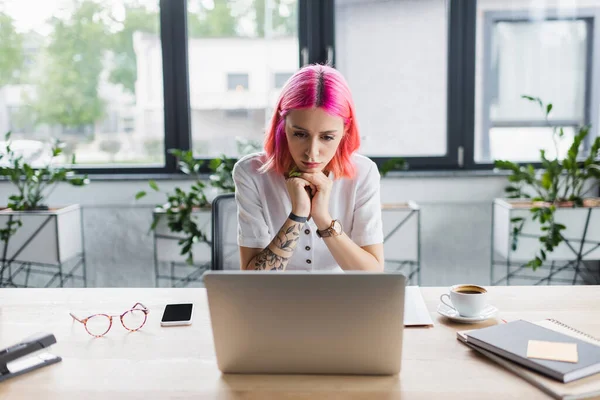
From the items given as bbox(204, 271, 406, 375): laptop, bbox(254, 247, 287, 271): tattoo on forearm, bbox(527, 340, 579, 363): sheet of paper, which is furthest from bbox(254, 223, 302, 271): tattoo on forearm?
bbox(527, 340, 579, 363): sheet of paper

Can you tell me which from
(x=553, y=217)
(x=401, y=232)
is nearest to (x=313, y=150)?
(x=401, y=232)

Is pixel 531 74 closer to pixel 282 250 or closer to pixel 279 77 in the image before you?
pixel 279 77

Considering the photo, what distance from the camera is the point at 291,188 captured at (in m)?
1.60

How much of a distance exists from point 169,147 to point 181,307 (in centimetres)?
200

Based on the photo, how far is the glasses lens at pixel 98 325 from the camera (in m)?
1.26

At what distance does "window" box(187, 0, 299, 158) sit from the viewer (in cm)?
321

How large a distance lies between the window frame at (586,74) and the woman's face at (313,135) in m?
1.85

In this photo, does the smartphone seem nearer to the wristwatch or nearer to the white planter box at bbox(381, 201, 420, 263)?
the wristwatch

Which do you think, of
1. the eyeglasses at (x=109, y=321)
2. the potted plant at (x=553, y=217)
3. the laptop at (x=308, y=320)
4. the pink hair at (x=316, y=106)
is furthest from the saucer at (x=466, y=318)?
the potted plant at (x=553, y=217)

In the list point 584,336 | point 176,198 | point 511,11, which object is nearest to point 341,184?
point 584,336

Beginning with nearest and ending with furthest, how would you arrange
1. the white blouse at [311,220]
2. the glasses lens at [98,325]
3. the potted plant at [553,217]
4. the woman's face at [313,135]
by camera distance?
the glasses lens at [98,325]
the woman's face at [313,135]
the white blouse at [311,220]
the potted plant at [553,217]

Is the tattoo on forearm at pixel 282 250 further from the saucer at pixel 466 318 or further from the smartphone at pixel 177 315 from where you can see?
the saucer at pixel 466 318

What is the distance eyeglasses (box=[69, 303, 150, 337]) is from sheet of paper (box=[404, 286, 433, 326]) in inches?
21.8

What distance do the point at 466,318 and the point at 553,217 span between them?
5.40 ft
